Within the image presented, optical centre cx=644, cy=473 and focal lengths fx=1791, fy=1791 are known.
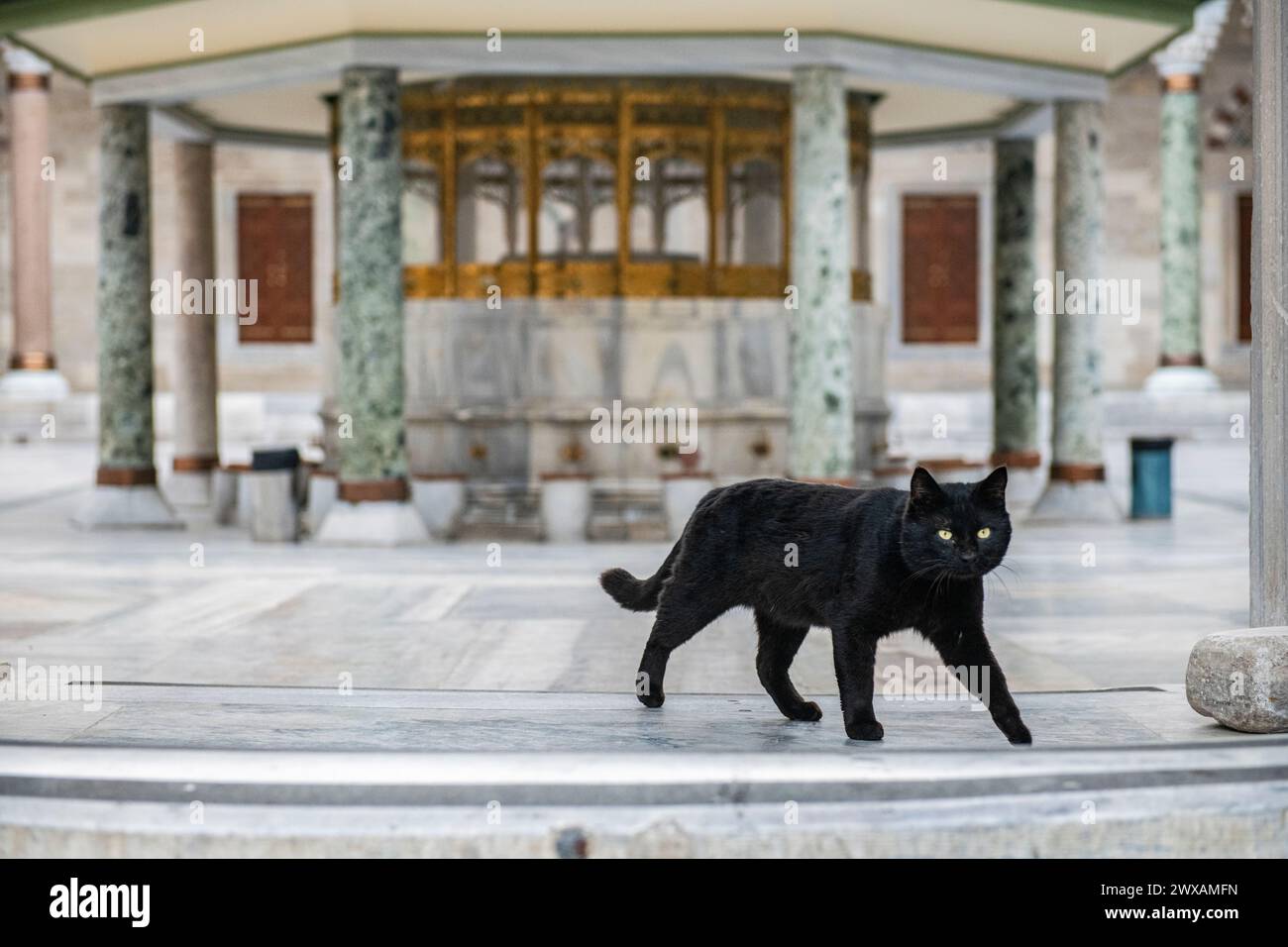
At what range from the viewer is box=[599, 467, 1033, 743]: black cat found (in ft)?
19.3

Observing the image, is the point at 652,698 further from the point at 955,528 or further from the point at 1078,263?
the point at 1078,263

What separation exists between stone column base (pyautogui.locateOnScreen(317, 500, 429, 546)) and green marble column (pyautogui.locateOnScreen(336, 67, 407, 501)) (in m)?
0.09

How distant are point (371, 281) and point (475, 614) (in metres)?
4.69

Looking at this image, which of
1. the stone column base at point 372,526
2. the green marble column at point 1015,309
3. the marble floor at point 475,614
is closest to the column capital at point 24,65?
the marble floor at point 475,614

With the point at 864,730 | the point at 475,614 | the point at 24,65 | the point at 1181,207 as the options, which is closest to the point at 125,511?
the point at 475,614

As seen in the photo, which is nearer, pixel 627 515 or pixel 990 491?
pixel 990 491

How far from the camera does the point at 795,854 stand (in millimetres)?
5301

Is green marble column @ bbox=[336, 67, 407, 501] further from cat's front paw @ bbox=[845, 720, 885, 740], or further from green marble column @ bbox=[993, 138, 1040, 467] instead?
cat's front paw @ bbox=[845, 720, 885, 740]

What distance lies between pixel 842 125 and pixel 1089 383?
12.6ft

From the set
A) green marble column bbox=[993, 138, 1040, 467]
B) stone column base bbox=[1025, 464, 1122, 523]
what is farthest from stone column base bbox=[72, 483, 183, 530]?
green marble column bbox=[993, 138, 1040, 467]

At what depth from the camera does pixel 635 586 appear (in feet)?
22.1
